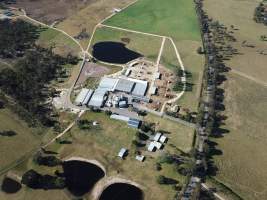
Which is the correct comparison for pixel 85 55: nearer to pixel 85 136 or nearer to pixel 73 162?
pixel 85 136

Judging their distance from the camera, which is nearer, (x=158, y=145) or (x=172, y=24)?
(x=158, y=145)

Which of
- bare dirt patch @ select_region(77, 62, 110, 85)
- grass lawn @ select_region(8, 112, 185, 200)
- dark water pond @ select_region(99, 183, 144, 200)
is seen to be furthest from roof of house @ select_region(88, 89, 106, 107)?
dark water pond @ select_region(99, 183, 144, 200)

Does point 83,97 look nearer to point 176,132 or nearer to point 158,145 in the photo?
point 158,145

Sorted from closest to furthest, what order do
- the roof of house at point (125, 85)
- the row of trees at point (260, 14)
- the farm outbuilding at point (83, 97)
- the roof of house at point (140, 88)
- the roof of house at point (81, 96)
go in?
the farm outbuilding at point (83, 97)
the roof of house at point (81, 96)
the roof of house at point (140, 88)
the roof of house at point (125, 85)
the row of trees at point (260, 14)

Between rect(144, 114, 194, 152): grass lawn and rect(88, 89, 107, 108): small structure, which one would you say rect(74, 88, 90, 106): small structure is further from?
rect(144, 114, 194, 152): grass lawn

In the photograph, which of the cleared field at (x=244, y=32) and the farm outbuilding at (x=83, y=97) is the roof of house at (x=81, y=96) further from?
the cleared field at (x=244, y=32)

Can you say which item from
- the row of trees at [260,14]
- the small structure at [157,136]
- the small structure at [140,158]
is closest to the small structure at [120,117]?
the small structure at [157,136]

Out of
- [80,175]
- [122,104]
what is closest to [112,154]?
[80,175]
